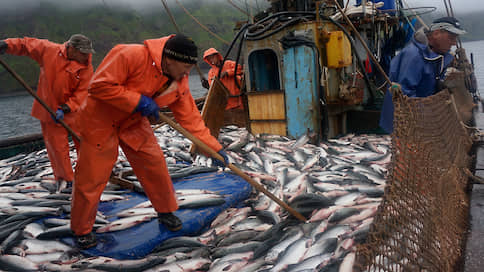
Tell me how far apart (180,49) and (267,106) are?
13.8 feet

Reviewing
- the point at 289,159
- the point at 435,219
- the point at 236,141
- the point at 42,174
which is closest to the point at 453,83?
the point at 289,159

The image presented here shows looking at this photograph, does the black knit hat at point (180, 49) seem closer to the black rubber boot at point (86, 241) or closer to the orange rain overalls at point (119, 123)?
the orange rain overalls at point (119, 123)

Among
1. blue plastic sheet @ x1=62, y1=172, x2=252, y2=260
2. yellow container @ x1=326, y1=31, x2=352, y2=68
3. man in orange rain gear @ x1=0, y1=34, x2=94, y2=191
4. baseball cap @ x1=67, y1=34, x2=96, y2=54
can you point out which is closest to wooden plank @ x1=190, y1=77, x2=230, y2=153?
blue plastic sheet @ x1=62, y1=172, x2=252, y2=260

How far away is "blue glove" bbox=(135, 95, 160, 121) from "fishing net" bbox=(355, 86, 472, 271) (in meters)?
1.67

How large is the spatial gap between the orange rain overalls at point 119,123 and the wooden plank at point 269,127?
3703 mm

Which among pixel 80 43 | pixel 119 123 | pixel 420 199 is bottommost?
pixel 420 199

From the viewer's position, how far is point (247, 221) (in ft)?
11.4

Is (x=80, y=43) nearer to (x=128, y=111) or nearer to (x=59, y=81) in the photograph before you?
(x=59, y=81)

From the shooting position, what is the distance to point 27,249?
287cm

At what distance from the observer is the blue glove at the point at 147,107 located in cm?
255

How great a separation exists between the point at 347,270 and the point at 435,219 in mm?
698

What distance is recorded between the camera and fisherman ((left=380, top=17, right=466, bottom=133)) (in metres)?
3.84

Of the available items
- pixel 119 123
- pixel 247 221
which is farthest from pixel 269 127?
pixel 119 123

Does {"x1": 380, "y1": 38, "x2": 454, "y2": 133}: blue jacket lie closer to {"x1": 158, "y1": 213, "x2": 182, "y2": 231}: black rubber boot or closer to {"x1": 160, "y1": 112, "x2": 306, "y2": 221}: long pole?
{"x1": 160, "y1": 112, "x2": 306, "y2": 221}: long pole
